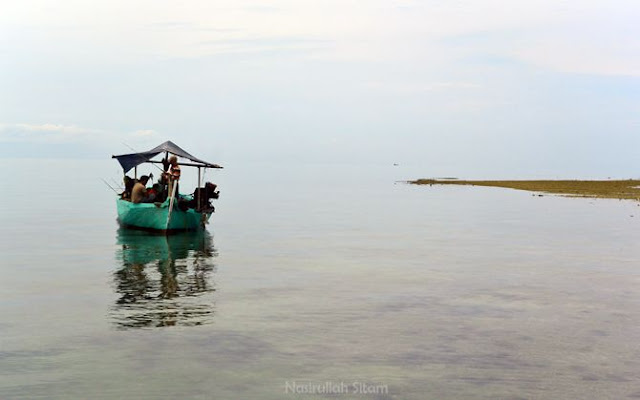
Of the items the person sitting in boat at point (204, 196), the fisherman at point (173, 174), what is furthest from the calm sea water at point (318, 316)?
the fisherman at point (173, 174)

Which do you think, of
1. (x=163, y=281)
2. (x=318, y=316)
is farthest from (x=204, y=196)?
(x=318, y=316)

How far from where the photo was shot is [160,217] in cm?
3444

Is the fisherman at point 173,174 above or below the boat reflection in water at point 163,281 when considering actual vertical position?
above

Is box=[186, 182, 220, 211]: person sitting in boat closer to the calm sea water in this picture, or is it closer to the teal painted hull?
the teal painted hull

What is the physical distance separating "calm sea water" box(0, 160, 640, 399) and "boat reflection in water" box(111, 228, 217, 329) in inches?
3.6

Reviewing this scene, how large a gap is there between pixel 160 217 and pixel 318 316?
62.9 ft

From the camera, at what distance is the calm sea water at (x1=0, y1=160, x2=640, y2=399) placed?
39.7 ft

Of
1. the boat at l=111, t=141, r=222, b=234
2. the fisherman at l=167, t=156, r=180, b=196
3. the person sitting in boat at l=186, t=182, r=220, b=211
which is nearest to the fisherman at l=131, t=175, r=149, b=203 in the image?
the boat at l=111, t=141, r=222, b=234

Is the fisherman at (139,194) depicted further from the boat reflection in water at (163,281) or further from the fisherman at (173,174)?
the fisherman at (173,174)

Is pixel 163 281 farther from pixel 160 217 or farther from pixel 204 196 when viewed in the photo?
pixel 204 196

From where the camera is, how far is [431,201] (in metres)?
68.0

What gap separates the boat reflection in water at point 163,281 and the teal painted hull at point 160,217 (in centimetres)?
57

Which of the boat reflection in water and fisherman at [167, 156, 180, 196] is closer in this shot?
the boat reflection in water

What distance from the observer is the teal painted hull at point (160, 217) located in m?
34.4
